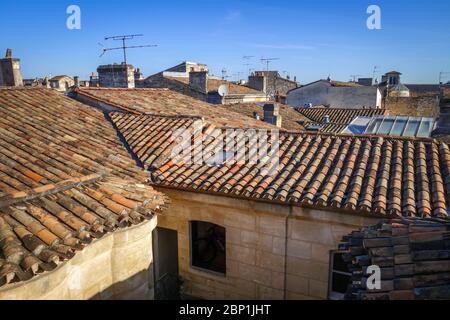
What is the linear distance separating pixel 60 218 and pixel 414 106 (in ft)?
123

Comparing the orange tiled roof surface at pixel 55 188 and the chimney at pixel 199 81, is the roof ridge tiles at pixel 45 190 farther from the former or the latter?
the chimney at pixel 199 81

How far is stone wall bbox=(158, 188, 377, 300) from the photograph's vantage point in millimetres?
6820

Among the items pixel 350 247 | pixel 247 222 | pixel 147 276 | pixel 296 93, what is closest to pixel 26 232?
pixel 147 276

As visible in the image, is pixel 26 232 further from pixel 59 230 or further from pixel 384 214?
pixel 384 214

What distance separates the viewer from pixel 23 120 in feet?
28.0

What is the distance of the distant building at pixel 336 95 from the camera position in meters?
31.2

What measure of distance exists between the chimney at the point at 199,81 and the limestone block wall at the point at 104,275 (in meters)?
21.5

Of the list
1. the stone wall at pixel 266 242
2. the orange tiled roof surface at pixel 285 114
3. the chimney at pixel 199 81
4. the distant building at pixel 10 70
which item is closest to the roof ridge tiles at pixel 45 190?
the stone wall at pixel 266 242

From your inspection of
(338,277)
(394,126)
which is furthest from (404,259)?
(394,126)

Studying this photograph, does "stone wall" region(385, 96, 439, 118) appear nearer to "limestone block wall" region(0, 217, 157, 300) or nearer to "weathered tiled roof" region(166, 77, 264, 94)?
"weathered tiled roof" region(166, 77, 264, 94)

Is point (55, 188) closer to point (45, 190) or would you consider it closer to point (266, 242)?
point (45, 190)

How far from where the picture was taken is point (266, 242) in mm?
7410

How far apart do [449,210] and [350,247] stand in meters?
2.76

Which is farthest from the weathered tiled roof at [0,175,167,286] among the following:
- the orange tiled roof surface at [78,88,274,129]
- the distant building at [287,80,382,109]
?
the distant building at [287,80,382,109]
